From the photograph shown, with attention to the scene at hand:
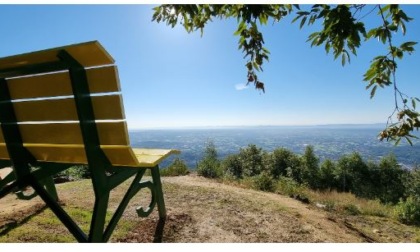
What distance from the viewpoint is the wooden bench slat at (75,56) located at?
5.66ft

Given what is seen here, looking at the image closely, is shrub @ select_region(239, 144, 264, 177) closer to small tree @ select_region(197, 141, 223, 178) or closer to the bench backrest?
small tree @ select_region(197, 141, 223, 178)

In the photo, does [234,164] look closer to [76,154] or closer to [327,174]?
[327,174]

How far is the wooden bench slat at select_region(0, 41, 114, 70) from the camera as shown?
173 cm

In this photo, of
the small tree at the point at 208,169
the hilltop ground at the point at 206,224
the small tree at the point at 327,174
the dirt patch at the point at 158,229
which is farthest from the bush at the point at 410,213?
the small tree at the point at 327,174

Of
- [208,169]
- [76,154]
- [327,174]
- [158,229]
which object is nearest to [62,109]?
[76,154]

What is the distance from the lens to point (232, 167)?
67562mm

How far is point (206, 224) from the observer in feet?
12.6

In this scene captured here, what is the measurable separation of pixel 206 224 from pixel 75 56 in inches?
108

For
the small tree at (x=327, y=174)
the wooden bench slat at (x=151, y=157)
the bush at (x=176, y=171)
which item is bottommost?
the small tree at (x=327, y=174)

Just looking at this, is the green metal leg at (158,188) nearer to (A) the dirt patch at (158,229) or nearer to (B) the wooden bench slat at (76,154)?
(A) the dirt patch at (158,229)

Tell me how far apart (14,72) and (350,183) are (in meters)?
70.4

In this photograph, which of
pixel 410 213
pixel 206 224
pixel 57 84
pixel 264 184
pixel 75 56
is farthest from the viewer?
pixel 264 184

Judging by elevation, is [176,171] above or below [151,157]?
below

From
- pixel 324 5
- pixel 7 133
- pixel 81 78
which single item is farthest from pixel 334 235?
pixel 7 133
